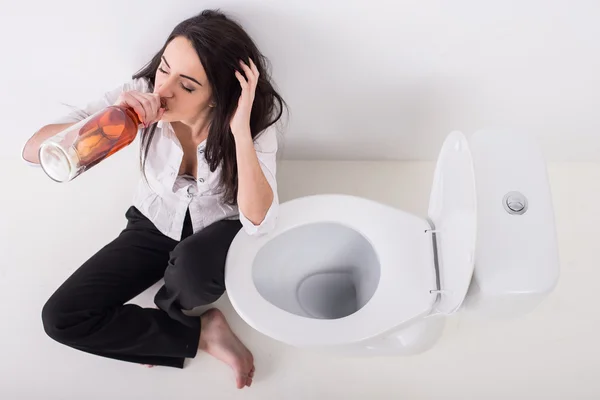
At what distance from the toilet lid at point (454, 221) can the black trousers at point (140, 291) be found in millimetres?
447

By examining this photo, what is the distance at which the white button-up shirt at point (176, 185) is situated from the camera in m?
1.00

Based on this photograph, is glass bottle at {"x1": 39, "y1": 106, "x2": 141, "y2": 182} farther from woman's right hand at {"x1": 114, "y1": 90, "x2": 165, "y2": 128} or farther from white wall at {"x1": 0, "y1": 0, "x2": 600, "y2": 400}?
white wall at {"x1": 0, "y1": 0, "x2": 600, "y2": 400}

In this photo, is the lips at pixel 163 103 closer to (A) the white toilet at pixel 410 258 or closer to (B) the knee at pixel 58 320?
(A) the white toilet at pixel 410 258

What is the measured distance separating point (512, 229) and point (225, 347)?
724 millimetres

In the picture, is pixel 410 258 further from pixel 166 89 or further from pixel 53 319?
pixel 53 319

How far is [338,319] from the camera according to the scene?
0.96 metres

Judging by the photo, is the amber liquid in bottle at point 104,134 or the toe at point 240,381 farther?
the toe at point 240,381

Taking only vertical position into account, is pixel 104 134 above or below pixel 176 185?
above

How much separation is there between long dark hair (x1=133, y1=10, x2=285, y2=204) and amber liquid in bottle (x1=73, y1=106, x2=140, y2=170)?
16cm

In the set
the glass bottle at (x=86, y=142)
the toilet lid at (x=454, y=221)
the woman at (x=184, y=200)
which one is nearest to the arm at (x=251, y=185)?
the woman at (x=184, y=200)

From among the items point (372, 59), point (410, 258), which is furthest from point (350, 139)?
point (410, 258)

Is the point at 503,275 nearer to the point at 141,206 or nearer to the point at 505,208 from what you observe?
the point at 505,208

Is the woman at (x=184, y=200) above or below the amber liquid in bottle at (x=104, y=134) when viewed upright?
below

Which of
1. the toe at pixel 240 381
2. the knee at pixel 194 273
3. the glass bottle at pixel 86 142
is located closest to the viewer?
the glass bottle at pixel 86 142
